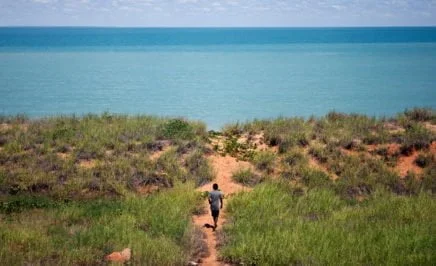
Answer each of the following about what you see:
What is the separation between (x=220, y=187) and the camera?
20.5 m

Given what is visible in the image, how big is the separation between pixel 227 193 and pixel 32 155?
957 cm

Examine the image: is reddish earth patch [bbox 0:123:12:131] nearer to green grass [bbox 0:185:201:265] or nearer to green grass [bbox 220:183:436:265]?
green grass [bbox 0:185:201:265]

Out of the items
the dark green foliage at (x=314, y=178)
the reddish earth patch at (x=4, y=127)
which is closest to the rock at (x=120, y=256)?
the dark green foliage at (x=314, y=178)

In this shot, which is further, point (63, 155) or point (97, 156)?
point (63, 155)

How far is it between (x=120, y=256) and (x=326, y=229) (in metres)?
6.08

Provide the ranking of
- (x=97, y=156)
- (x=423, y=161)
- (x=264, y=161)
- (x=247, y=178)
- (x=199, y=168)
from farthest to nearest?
(x=423, y=161) < (x=97, y=156) < (x=264, y=161) < (x=199, y=168) < (x=247, y=178)

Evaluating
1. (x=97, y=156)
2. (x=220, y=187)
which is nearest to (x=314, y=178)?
(x=220, y=187)

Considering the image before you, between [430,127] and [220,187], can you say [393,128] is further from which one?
[220,187]

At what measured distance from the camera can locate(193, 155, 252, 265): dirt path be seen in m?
14.1

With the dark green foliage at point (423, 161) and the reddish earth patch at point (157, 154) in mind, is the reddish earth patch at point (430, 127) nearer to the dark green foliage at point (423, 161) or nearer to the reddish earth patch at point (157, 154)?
the dark green foliage at point (423, 161)

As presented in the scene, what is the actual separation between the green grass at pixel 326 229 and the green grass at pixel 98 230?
5.45 feet

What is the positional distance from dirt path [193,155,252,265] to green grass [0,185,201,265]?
583mm

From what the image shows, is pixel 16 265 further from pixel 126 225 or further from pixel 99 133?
pixel 99 133

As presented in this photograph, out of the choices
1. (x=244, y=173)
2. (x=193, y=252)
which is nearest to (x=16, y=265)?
(x=193, y=252)
